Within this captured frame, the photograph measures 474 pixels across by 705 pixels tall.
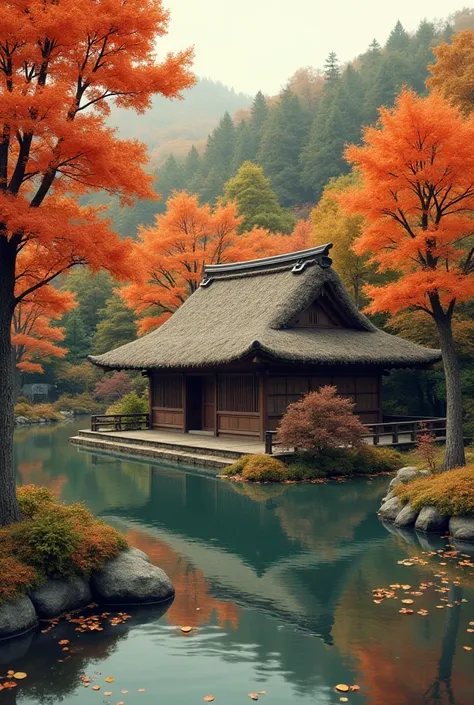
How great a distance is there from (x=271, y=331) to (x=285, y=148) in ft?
206

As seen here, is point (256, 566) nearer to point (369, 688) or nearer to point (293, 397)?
point (369, 688)

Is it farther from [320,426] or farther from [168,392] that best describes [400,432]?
[168,392]

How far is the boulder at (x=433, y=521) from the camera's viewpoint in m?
13.3

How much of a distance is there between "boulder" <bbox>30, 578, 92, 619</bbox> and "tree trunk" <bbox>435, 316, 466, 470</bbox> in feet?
34.1

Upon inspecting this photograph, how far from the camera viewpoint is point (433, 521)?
1333 centimetres

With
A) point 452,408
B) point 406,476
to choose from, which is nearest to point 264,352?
point 452,408

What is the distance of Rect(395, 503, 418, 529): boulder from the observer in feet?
45.6

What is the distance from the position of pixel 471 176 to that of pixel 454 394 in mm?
5261

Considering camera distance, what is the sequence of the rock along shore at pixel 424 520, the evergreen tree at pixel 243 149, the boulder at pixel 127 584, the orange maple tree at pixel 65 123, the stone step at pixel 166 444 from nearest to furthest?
the boulder at pixel 127 584
the orange maple tree at pixel 65 123
the rock along shore at pixel 424 520
the stone step at pixel 166 444
the evergreen tree at pixel 243 149

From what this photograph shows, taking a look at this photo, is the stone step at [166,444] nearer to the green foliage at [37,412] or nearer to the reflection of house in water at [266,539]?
the reflection of house in water at [266,539]

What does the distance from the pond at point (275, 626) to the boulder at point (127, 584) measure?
1.12ft

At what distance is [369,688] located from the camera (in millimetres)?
6992

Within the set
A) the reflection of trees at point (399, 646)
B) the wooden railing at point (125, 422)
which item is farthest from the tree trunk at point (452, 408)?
the wooden railing at point (125, 422)

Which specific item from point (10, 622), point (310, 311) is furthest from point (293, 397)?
point (10, 622)
